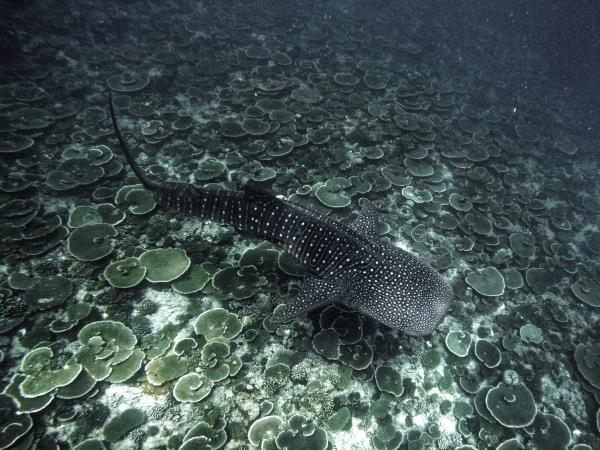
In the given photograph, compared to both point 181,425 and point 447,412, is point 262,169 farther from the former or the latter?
point 447,412

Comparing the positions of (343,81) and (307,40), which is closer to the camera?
(343,81)

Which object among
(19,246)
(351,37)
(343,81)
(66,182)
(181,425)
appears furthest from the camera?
(351,37)

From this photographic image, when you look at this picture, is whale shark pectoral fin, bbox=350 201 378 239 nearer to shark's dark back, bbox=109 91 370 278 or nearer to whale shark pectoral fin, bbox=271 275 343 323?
shark's dark back, bbox=109 91 370 278

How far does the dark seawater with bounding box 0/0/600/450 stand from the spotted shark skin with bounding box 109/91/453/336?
174mm

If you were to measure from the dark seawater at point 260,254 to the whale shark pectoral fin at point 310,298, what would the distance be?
285 mm

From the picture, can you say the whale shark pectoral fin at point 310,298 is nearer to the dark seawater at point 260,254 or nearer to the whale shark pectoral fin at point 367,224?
the dark seawater at point 260,254

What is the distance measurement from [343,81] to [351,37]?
6.67 m

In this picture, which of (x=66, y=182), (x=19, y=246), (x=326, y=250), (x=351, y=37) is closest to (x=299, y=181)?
(x=326, y=250)

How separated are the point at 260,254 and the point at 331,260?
1.61m

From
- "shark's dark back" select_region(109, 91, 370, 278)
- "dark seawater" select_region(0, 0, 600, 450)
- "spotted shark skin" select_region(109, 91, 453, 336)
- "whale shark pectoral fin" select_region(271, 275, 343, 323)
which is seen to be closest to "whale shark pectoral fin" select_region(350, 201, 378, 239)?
"dark seawater" select_region(0, 0, 600, 450)

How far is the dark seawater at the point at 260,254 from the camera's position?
406 centimetres

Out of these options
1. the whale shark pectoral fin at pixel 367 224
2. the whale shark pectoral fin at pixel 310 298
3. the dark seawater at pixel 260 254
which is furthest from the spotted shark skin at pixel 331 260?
the whale shark pectoral fin at pixel 367 224

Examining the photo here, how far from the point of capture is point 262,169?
7414mm

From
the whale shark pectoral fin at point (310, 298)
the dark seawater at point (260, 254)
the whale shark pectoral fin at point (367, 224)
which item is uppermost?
the whale shark pectoral fin at point (367, 224)
